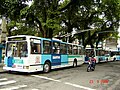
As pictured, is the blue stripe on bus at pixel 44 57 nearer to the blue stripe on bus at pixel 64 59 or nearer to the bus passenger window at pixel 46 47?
the bus passenger window at pixel 46 47

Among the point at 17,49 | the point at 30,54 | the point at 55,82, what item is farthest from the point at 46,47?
the point at 55,82

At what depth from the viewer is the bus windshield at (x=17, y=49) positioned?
16.5m

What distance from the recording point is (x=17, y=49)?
666 inches

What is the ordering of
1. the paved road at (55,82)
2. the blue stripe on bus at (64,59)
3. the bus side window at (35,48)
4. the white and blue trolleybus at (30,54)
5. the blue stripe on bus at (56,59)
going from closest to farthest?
the paved road at (55,82) → the white and blue trolleybus at (30,54) → the bus side window at (35,48) → the blue stripe on bus at (56,59) → the blue stripe on bus at (64,59)

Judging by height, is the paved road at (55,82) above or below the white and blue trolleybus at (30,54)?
below

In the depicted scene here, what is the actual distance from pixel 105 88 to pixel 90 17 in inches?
1107

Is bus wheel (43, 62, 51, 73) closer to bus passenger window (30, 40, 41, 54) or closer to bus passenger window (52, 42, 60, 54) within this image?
bus passenger window (30, 40, 41, 54)

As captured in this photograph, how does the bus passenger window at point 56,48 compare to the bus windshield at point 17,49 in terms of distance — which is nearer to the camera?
the bus windshield at point 17,49

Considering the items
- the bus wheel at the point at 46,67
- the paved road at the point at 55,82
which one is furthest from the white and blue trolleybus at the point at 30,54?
the paved road at the point at 55,82

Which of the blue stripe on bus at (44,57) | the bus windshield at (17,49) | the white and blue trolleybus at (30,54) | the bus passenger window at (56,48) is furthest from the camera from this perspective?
the bus passenger window at (56,48)

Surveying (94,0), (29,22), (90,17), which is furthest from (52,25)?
(90,17)

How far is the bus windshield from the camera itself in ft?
54.0

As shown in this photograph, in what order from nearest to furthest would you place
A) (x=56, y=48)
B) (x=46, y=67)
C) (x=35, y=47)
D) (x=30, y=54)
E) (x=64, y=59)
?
(x=30, y=54), (x=35, y=47), (x=46, y=67), (x=56, y=48), (x=64, y=59)

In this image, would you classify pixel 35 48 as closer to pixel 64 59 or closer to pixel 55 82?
pixel 55 82
